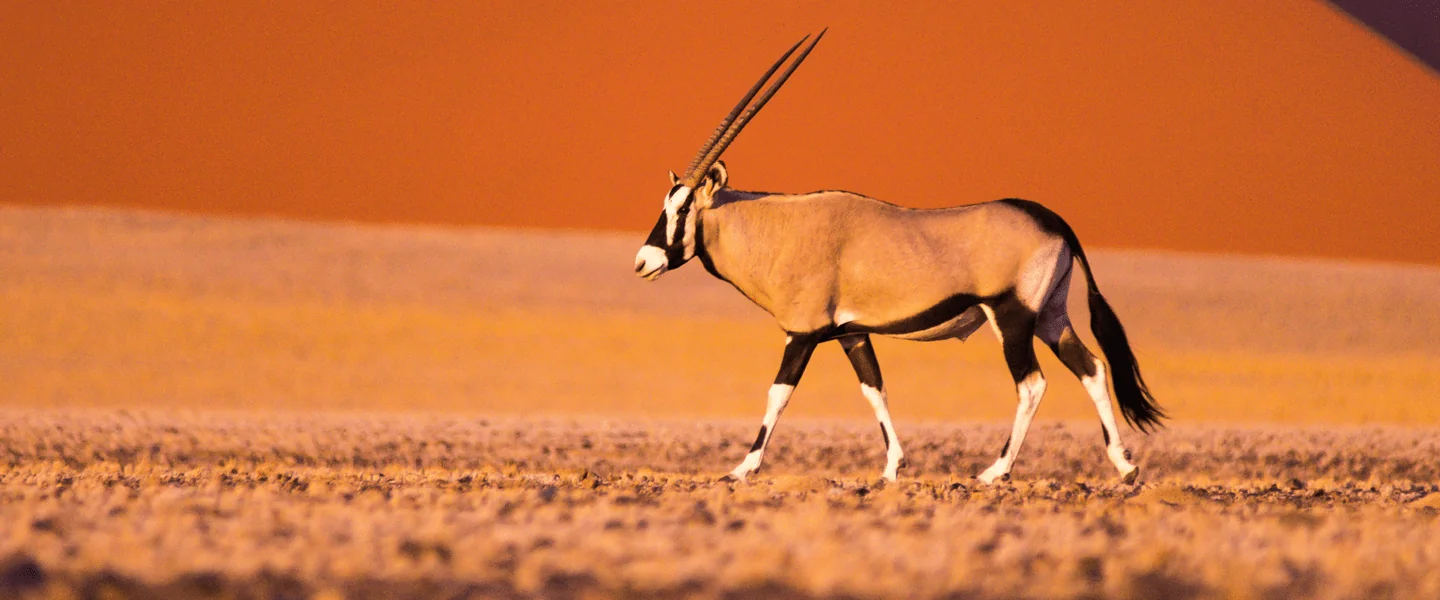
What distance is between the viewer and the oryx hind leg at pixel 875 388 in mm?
7844

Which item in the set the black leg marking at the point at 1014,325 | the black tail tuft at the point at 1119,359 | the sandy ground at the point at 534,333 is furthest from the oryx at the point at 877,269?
the sandy ground at the point at 534,333

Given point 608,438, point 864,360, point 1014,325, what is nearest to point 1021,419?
point 1014,325

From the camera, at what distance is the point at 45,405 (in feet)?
61.4

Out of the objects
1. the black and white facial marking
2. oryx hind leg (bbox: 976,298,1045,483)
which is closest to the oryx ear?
the black and white facial marking

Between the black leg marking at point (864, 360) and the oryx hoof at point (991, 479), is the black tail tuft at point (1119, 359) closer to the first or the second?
the oryx hoof at point (991, 479)

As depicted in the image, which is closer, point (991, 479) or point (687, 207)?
point (991, 479)

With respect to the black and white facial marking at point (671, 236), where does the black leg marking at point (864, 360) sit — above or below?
below

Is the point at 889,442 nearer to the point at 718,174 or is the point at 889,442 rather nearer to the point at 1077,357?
the point at 1077,357

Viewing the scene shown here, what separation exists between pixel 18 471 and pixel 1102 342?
609 centimetres

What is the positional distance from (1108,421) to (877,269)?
1.49 meters

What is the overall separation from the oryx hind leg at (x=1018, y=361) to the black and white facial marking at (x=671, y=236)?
1573 millimetres

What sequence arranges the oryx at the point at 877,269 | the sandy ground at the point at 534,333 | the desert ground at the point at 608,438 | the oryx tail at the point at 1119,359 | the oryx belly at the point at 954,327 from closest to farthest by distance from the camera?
the desert ground at the point at 608,438 < the oryx at the point at 877,269 < the oryx belly at the point at 954,327 < the oryx tail at the point at 1119,359 < the sandy ground at the point at 534,333

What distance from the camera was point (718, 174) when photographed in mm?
7938

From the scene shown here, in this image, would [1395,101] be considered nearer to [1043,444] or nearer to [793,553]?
[1043,444]
